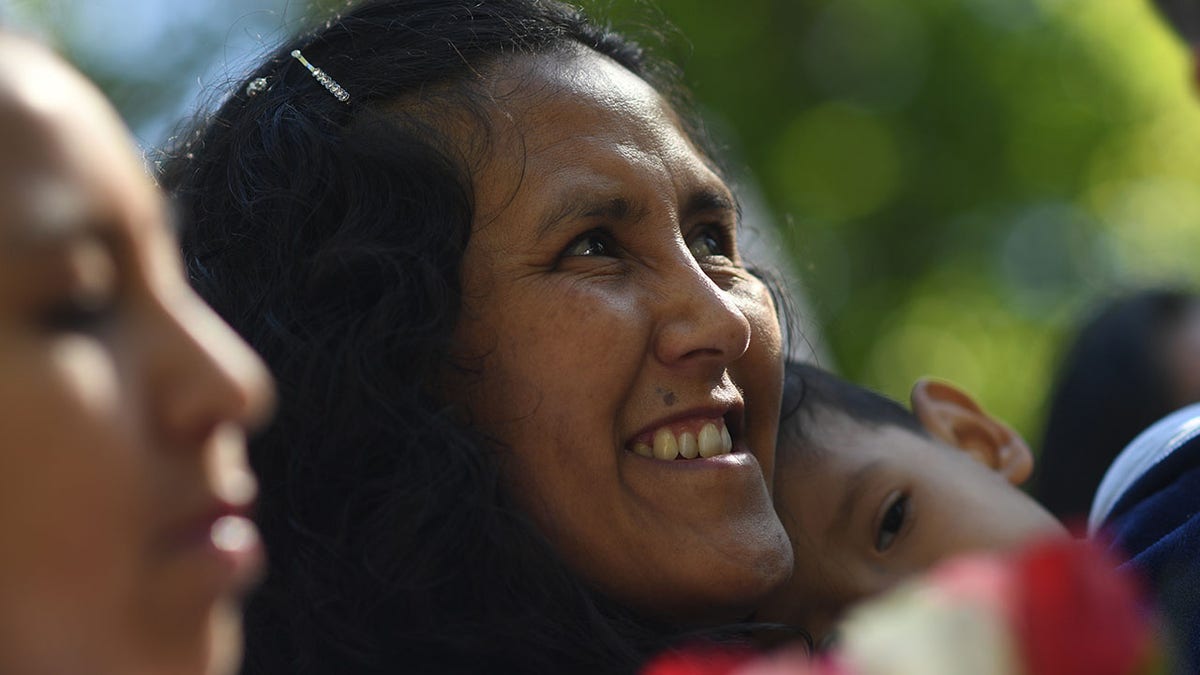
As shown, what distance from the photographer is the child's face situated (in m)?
2.20

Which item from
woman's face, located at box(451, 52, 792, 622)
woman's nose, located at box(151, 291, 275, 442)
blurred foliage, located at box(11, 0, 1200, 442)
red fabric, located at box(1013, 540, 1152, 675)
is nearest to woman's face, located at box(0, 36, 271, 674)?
woman's nose, located at box(151, 291, 275, 442)

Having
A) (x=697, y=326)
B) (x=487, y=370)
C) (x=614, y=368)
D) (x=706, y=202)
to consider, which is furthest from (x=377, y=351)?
(x=706, y=202)

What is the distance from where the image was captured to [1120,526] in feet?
7.48

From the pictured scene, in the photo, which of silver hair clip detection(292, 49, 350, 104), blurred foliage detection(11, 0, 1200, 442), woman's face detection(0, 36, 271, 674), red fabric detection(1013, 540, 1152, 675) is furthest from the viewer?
blurred foliage detection(11, 0, 1200, 442)

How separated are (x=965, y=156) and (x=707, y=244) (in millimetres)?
8771

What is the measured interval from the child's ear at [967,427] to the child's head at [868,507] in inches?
8.2

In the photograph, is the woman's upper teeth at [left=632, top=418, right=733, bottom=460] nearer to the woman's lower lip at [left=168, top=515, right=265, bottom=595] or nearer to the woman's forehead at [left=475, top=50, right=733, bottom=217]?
the woman's forehead at [left=475, top=50, right=733, bottom=217]

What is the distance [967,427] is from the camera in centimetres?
279

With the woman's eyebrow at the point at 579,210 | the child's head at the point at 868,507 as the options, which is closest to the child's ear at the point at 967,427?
the child's head at the point at 868,507

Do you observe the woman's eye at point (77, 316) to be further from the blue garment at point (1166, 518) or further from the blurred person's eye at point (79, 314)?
the blue garment at point (1166, 518)

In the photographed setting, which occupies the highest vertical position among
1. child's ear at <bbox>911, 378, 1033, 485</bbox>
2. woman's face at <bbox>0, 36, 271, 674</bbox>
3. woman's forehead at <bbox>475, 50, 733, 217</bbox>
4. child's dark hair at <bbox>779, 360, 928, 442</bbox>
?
woman's face at <bbox>0, 36, 271, 674</bbox>

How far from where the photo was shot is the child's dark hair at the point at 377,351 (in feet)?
5.65

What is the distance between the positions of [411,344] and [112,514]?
0.95 metres

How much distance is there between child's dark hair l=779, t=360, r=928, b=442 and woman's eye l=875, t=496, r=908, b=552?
0.20 metres
